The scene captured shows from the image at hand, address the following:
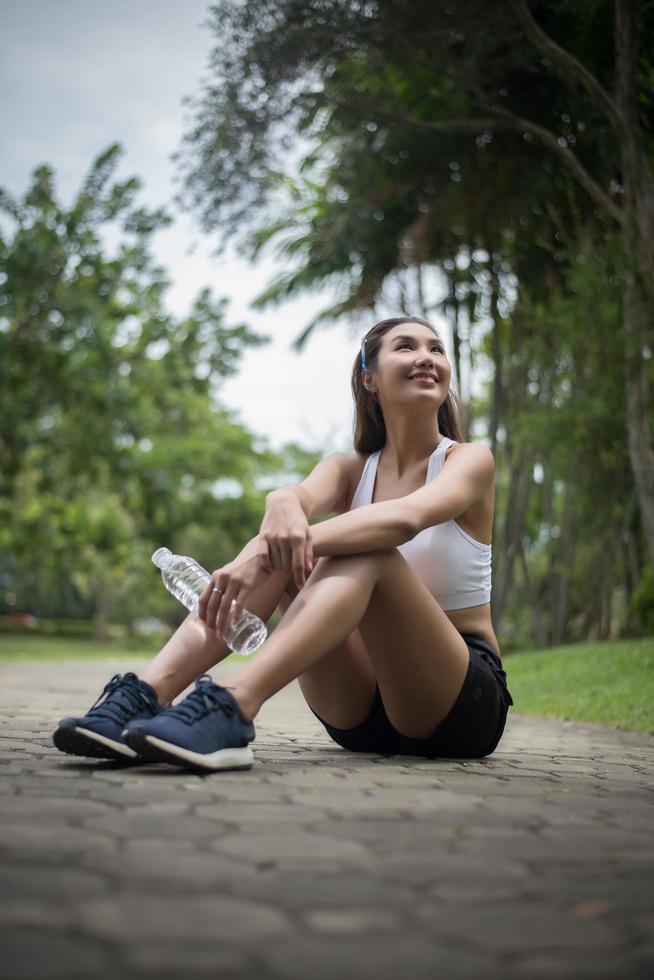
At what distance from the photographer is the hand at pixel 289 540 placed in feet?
8.95

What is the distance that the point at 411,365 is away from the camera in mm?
3242

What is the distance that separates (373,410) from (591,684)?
4.60 metres

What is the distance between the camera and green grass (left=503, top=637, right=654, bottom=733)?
19.3 ft

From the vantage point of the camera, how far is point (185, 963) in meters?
1.20

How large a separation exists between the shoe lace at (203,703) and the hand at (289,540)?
41 cm

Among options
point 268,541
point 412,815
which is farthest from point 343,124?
point 412,815

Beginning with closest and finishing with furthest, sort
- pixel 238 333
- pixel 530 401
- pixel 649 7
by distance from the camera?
pixel 649 7
pixel 530 401
pixel 238 333

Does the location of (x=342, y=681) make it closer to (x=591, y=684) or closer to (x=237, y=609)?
(x=237, y=609)

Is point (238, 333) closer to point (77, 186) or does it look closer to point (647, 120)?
point (77, 186)

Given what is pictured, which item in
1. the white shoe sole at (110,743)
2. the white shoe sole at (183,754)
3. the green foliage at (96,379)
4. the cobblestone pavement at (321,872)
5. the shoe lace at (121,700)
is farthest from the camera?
the green foliage at (96,379)

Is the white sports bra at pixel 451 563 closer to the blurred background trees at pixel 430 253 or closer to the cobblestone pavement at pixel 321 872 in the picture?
the cobblestone pavement at pixel 321 872

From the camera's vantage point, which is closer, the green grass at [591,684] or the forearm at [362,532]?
the forearm at [362,532]

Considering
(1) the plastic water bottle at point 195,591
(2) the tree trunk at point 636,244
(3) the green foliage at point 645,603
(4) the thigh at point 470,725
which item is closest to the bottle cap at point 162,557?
(1) the plastic water bottle at point 195,591

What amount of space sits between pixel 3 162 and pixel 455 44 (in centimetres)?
736
